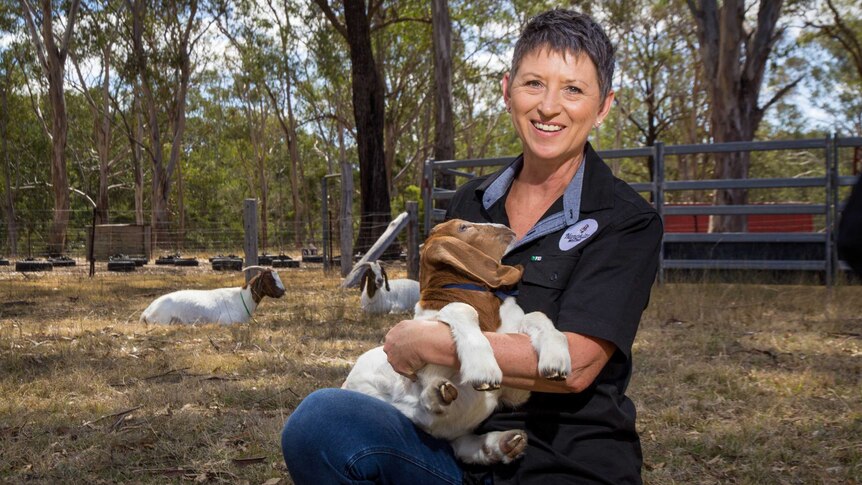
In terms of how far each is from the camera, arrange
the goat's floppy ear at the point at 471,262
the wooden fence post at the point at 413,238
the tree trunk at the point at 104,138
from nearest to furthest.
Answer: the goat's floppy ear at the point at 471,262 < the wooden fence post at the point at 413,238 < the tree trunk at the point at 104,138

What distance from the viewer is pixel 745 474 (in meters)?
4.00

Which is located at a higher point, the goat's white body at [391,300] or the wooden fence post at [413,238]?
the wooden fence post at [413,238]

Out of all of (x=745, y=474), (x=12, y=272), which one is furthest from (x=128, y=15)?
(x=745, y=474)

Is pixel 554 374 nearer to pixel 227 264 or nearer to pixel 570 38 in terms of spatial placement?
pixel 570 38

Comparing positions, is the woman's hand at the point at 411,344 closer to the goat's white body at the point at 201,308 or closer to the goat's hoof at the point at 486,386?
the goat's hoof at the point at 486,386

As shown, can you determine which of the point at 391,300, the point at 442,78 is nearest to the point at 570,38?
the point at 391,300

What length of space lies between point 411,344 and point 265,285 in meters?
7.88

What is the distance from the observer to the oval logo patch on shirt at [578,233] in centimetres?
233

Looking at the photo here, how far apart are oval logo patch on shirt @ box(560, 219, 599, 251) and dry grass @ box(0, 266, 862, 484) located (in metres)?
2.08

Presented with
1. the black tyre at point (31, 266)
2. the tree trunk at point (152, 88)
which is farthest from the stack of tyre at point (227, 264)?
the tree trunk at point (152, 88)

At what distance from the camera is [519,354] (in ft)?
7.02

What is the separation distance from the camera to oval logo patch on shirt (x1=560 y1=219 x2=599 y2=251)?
233 cm

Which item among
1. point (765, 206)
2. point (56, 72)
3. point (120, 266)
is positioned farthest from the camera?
point (56, 72)

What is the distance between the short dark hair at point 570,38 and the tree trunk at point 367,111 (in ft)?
50.3
